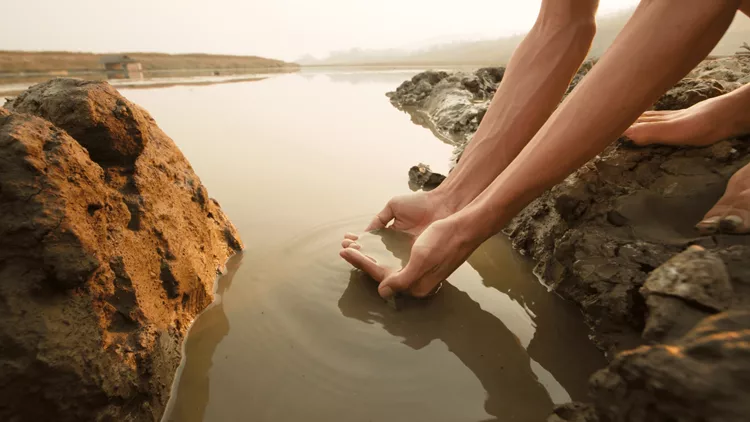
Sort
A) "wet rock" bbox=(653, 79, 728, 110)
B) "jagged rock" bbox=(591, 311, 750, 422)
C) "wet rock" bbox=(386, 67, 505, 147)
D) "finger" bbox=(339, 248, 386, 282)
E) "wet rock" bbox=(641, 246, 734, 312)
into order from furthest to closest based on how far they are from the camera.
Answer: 1. "wet rock" bbox=(386, 67, 505, 147)
2. "wet rock" bbox=(653, 79, 728, 110)
3. "finger" bbox=(339, 248, 386, 282)
4. "wet rock" bbox=(641, 246, 734, 312)
5. "jagged rock" bbox=(591, 311, 750, 422)

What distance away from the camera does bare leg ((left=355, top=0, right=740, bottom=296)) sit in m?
0.88

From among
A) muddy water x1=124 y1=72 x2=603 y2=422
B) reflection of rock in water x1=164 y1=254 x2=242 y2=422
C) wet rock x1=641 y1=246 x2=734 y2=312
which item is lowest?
reflection of rock in water x1=164 y1=254 x2=242 y2=422

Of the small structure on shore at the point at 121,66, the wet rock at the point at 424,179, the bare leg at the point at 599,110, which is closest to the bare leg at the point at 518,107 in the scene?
the bare leg at the point at 599,110

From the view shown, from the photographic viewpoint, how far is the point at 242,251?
1.79m

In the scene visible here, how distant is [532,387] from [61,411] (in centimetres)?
115

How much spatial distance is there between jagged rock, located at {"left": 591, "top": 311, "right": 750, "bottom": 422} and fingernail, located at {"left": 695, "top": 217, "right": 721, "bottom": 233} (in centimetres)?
48

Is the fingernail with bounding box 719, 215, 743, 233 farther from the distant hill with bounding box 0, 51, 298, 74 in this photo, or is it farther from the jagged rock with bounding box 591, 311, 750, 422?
the distant hill with bounding box 0, 51, 298, 74

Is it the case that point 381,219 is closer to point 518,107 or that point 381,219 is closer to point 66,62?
point 518,107

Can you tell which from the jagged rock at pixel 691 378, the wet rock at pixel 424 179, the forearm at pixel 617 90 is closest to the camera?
the jagged rock at pixel 691 378

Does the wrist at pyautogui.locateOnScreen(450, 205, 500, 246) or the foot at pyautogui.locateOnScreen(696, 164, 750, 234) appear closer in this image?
the foot at pyautogui.locateOnScreen(696, 164, 750, 234)

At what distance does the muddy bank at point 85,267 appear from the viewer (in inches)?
32.4

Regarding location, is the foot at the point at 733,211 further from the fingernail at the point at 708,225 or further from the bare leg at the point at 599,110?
the bare leg at the point at 599,110

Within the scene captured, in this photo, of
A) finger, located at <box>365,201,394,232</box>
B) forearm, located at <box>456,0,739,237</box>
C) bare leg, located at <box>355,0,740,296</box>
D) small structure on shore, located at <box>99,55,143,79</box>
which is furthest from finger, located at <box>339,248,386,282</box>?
small structure on shore, located at <box>99,55,143,79</box>

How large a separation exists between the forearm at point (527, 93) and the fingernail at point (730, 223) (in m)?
0.77
